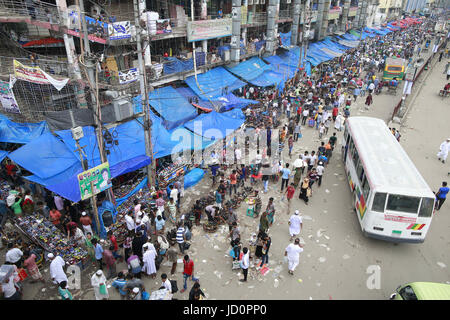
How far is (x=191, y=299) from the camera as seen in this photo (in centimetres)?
701

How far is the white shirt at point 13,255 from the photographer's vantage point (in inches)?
323

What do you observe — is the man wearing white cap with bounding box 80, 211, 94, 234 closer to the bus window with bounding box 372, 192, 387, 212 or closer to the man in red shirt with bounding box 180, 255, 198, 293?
the man in red shirt with bounding box 180, 255, 198, 293

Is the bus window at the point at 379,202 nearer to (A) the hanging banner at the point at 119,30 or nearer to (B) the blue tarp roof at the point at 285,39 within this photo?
(A) the hanging banner at the point at 119,30

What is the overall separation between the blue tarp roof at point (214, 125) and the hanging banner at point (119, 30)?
527 cm

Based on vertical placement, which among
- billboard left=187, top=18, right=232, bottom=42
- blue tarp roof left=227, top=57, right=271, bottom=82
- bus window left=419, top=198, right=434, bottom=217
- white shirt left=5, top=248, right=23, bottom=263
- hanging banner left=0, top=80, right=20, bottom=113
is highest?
billboard left=187, top=18, right=232, bottom=42

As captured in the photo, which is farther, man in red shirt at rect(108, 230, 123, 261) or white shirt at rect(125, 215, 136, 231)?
white shirt at rect(125, 215, 136, 231)

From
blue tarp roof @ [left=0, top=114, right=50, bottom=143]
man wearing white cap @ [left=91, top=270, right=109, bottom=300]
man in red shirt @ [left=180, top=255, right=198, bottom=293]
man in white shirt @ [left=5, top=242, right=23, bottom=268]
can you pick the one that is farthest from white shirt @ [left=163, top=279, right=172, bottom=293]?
blue tarp roof @ [left=0, top=114, right=50, bottom=143]

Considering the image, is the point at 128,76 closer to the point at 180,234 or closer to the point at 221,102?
the point at 221,102

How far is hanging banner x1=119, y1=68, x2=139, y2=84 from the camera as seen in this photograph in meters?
15.0

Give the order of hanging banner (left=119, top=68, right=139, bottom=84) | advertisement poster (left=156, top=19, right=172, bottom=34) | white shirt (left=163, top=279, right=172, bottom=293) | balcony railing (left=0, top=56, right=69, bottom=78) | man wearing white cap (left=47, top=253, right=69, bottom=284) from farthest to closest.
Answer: advertisement poster (left=156, top=19, right=172, bottom=34) → hanging banner (left=119, top=68, right=139, bottom=84) → balcony railing (left=0, top=56, right=69, bottom=78) → man wearing white cap (left=47, top=253, right=69, bottom=284) → white shirt (left=163, top=279, right=172, bottom=293)

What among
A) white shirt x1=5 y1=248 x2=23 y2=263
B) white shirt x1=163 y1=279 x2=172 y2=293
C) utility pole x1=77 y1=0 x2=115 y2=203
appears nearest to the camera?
white shirt x1=163 y1=279 x2=172 y2=293

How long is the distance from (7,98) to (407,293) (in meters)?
16.6

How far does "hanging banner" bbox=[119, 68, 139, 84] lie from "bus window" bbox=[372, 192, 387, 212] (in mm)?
12434

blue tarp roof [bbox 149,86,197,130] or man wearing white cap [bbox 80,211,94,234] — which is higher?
blue tarp roof [bbox 149,86,197,130]
